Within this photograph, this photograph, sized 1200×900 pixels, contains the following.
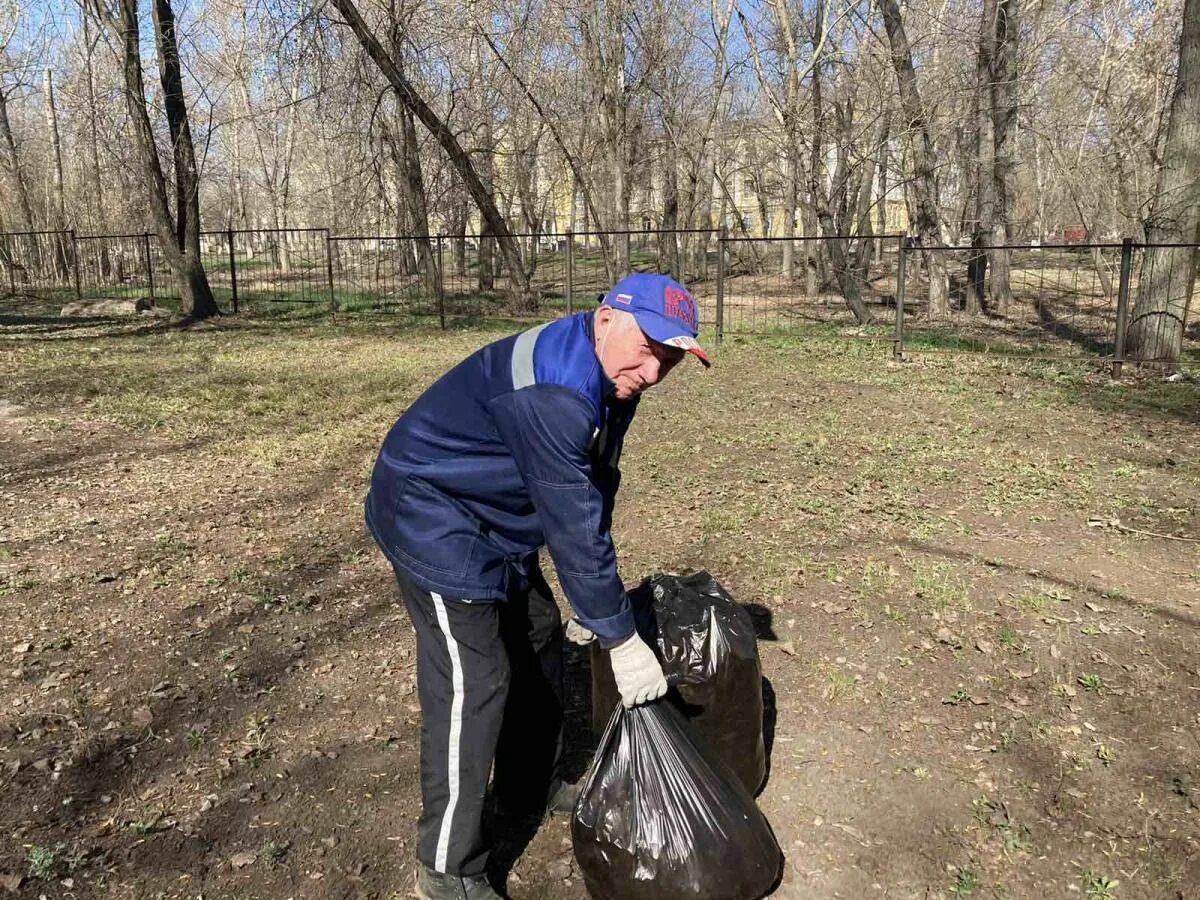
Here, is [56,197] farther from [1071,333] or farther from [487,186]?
[1071,333]

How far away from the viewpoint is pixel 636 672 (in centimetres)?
200

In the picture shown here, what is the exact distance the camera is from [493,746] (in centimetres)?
210

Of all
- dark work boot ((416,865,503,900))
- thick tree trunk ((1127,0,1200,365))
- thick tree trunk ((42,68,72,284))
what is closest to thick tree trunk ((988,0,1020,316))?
thick tree trunk ((1127,0,1200,365))

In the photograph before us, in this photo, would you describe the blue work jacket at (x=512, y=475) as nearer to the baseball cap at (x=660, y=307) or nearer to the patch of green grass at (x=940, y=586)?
the baseball cap at (x=660, y=307)

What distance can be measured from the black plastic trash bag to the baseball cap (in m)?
0.90

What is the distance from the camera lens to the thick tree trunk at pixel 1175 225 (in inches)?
344

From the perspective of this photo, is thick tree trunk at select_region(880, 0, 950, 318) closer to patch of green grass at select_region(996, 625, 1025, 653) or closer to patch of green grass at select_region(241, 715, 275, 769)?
patch of green grass at select_region(996, 625, 1025, 653)

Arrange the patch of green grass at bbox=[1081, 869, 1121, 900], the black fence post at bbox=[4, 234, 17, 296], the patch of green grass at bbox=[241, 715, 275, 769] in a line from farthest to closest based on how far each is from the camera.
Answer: the black fence post at bbox=[4, 234, 17, 296], the patch of green grass at bbox=[241, 715, 275, 769], the patch of green grass at bbox=[1081, 869, 1121, 900]

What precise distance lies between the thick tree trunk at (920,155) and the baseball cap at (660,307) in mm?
12519

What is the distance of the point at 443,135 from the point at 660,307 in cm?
1456

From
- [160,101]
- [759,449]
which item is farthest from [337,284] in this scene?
[759,449]

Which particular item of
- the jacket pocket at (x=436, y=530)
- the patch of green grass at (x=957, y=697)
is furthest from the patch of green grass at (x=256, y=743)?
the patch of green grass at (x=957, y=697)

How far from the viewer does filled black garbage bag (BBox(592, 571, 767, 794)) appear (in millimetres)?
2377

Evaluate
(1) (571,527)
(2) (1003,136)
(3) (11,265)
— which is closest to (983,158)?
Result: (2) (1003,136)
